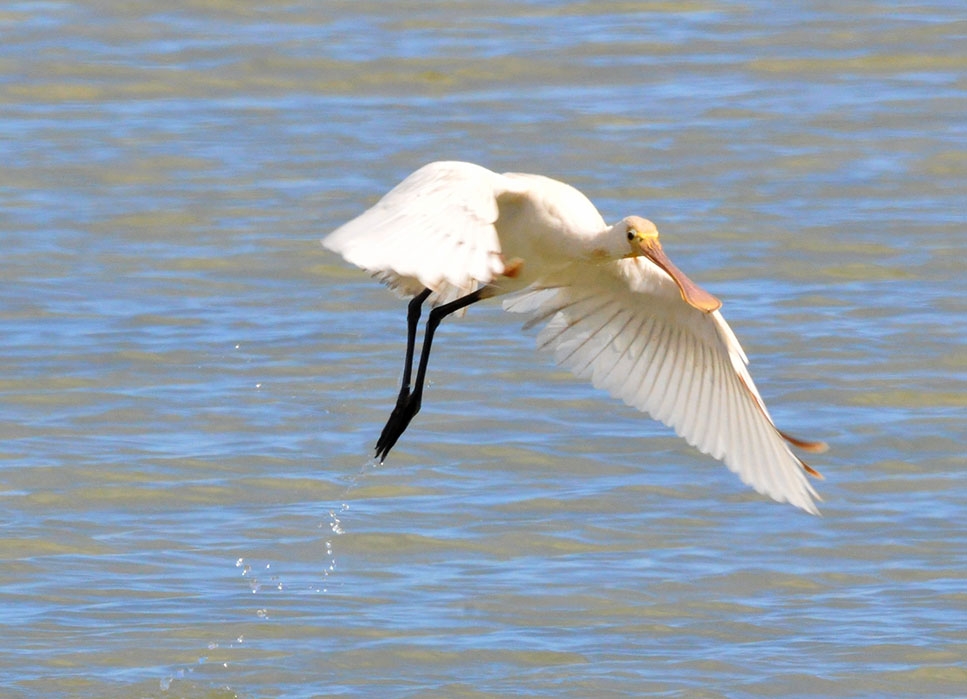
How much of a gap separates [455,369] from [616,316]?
2.08 m

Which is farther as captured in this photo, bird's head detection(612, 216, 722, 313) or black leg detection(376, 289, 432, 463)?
black leg detection(376, 289, 432, 463)

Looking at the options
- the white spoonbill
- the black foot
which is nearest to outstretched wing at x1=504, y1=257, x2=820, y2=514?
the white spoonbill

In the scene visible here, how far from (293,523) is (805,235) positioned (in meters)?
3.54

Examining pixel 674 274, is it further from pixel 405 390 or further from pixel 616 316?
pixel 405 390

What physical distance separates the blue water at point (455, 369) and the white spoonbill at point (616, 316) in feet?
2.01

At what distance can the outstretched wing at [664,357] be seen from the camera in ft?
21.0

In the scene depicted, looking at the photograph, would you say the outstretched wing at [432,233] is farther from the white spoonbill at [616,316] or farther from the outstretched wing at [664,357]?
the outstretched wing at [664,357]

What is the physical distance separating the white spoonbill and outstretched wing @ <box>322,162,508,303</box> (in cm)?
2

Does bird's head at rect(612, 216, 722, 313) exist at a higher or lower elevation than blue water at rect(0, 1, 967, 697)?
higher

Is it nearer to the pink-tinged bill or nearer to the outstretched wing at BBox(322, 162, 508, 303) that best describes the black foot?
the pink-tinged bill

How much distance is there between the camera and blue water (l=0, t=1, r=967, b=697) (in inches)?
264

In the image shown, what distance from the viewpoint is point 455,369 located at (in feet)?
29.1

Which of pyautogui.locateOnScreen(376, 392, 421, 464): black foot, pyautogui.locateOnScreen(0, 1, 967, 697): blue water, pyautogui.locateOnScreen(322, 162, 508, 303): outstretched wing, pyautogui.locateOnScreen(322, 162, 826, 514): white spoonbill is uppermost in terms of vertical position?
pyautogui.locateOnScreen(322, 162, 508, 303): outstretched wing

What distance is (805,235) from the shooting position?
1019 centimetres
